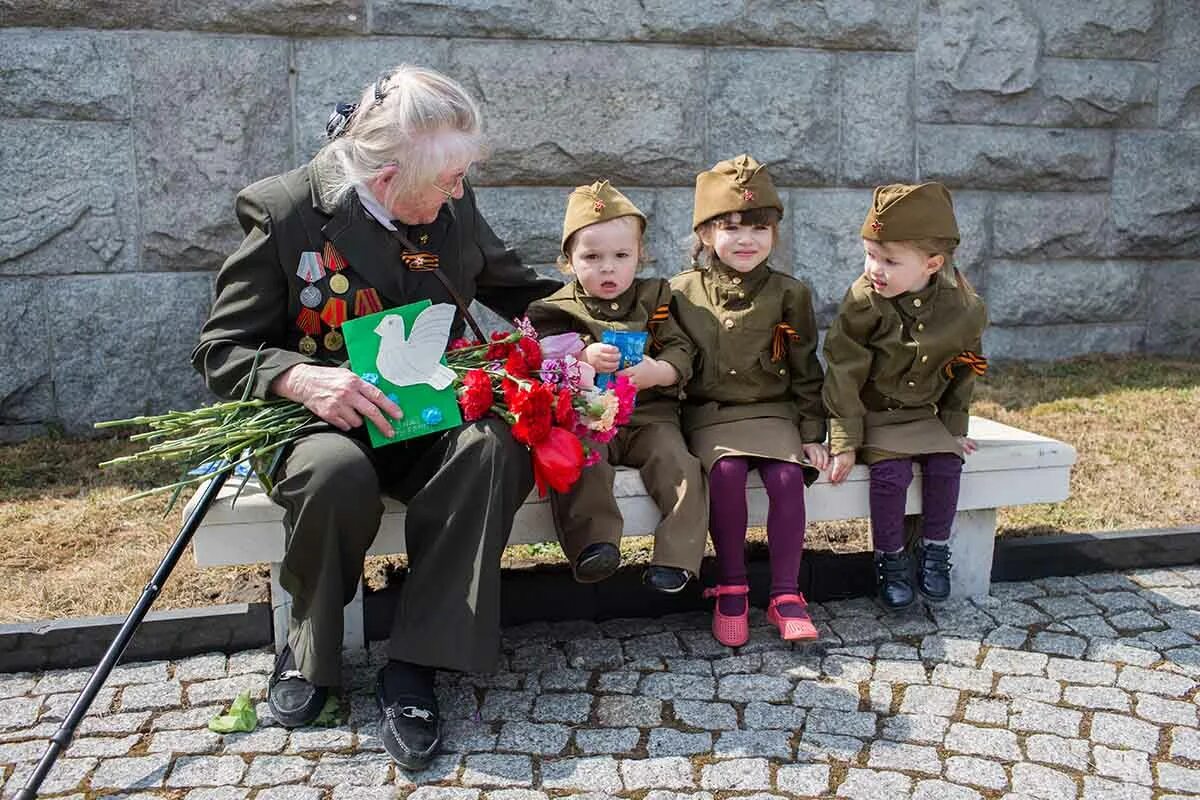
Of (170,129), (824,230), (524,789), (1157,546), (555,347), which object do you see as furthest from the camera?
(824,230)

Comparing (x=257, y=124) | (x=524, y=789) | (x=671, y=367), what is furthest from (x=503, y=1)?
(x=524, y=789)

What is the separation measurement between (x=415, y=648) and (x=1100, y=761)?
1499 mm

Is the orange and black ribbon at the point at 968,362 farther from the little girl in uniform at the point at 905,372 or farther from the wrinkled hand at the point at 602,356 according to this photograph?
the wrinkled hand at the point at 602,356

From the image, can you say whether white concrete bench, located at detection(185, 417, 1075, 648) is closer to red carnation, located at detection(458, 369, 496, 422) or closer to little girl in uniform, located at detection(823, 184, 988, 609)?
little girl in uniform, located at detection(823, 184, 988, 609)

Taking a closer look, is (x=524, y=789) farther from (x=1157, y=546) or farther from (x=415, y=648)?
(x=1157, y=546)

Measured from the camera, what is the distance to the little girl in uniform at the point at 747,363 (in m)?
3.23

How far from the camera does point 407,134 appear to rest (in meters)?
2.85

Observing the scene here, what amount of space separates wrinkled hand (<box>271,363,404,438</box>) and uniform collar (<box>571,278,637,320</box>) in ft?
2.54

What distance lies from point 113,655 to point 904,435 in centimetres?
209

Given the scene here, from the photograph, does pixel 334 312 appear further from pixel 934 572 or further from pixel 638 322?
pixel 934 572

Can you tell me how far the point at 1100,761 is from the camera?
2.58 metres

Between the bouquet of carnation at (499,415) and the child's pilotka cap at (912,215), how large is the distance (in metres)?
0.90

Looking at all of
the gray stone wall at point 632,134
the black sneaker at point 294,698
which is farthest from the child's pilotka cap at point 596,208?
the gray stone wall at point 632,134

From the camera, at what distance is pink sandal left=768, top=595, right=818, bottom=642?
3.08 meters
